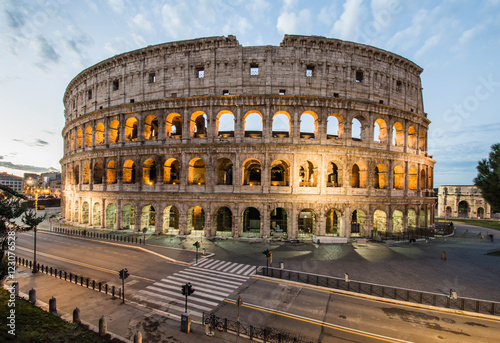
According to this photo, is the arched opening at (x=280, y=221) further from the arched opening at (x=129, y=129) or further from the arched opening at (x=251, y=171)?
the arched opening at (x=129, y=129)

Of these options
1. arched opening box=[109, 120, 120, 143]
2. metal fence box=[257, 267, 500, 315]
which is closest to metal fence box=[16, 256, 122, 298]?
metal fence box=[257, 267, 500, 315]

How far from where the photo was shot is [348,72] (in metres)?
27.3

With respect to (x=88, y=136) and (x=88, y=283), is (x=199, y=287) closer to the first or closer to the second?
(x=88, y=283)

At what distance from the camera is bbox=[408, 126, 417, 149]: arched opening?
31.2m

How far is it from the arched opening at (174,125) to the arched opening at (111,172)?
955 centimetres

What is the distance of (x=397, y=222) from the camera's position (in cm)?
2973

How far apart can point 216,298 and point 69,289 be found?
9.37 metres

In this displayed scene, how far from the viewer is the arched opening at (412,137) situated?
102 ft

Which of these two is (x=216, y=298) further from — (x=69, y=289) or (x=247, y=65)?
(x=247, y=65)

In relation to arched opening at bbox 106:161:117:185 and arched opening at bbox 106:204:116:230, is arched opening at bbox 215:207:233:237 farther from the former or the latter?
arched opening at bbox 106:161:117:185

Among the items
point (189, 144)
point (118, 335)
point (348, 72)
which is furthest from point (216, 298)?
point (348, 72)

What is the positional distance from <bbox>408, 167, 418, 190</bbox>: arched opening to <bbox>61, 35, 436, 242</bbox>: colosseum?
0.17m

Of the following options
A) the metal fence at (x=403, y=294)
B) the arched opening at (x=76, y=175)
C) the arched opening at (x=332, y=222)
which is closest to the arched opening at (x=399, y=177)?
the arched opening at (x=332, y=222)

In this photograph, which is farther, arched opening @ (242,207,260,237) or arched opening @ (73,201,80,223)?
arched opening @ (73,201,80,223)
